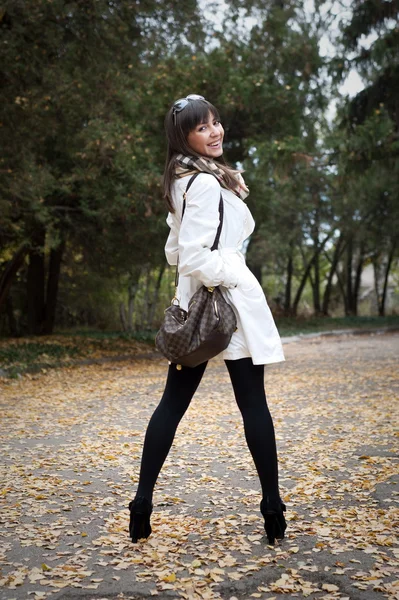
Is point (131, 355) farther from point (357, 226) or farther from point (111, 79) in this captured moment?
point (357, 226)

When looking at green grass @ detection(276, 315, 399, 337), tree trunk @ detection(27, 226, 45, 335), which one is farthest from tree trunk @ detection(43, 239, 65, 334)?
green grass @ detection(276, 315, 399, 337)

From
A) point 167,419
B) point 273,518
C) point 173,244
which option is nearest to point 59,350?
point 173,244

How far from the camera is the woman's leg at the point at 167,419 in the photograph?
10.7 feet

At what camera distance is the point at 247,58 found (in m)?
17.2

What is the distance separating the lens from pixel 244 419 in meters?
3.27

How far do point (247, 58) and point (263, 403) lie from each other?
606 inches

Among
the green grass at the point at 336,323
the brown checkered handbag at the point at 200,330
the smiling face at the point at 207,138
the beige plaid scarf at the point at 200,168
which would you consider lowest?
the brown checkered handbag at the point at 200,330

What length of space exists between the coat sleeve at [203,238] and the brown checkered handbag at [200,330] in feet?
0.21

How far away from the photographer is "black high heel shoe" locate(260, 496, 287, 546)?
3234mm

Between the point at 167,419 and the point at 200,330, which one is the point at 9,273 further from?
the point at 200,330

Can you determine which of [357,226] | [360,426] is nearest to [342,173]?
[360,426]

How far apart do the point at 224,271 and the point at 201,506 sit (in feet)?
5.15

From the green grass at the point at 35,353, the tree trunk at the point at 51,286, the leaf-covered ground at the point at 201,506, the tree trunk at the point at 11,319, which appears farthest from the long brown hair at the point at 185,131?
the tree trunk at the point at 11,319

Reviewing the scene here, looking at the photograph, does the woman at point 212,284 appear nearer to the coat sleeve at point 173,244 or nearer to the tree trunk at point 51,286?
the coat sleeve at point 173,244
